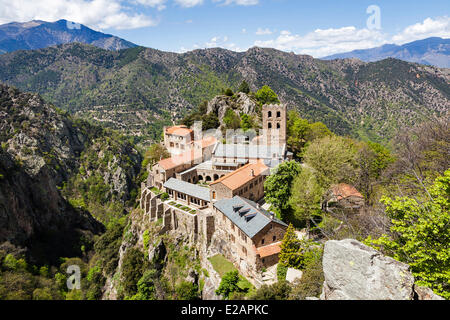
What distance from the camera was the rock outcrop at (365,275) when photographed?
11.4 metres

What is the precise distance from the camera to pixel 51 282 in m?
54.1

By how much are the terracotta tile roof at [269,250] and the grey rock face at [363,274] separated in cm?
1592

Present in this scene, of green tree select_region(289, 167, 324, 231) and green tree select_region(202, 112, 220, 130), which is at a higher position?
green tree select_region(202, 112, 220, 130)

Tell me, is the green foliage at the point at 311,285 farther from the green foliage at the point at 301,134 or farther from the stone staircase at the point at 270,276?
the green foliage at the point at 301,134

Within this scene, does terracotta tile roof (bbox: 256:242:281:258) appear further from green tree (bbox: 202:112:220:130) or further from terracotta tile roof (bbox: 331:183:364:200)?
green tree (bbox: 202:112:220:130)

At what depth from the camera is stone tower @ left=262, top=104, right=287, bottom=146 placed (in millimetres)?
55312

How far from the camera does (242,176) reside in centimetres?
4181

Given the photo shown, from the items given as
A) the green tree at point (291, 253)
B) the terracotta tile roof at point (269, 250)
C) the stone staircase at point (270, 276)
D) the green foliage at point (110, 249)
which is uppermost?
the green tree at point (291, 253)

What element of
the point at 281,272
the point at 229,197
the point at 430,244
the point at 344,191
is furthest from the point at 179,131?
the point at 430,244

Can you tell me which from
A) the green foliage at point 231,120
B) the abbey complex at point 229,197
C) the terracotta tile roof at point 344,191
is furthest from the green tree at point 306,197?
the green foliage at point 231,120

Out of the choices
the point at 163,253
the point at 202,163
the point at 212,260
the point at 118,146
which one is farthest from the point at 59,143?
the point at 212,260

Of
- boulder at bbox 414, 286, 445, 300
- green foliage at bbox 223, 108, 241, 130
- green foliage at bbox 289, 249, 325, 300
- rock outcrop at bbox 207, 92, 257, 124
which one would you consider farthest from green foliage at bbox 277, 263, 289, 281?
rock outcrop at bbox 207, 92, 257, 124

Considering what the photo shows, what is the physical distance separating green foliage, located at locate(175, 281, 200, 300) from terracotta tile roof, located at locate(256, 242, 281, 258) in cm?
1220

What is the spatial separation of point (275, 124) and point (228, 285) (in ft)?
120
